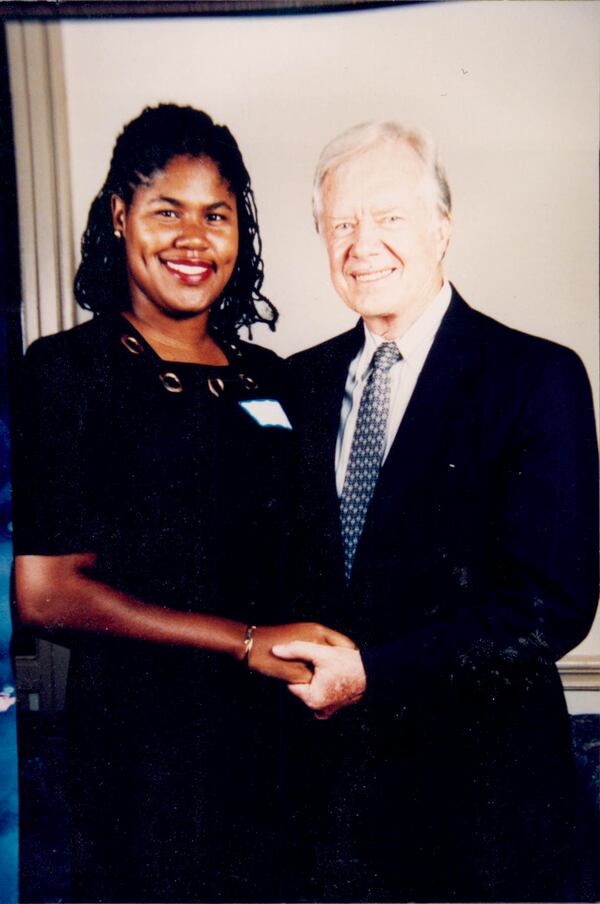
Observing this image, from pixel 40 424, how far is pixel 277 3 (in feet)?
2.75

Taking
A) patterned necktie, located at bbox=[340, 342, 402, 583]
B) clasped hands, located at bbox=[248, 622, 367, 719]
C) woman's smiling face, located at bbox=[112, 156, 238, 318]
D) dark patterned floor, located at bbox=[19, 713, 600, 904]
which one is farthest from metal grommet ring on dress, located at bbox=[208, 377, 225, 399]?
dark patterned floor, located at bbox=[19, 713, 600, 904]

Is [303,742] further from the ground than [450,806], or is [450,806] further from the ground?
[303,742]

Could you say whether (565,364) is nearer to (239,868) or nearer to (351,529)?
(351,529)

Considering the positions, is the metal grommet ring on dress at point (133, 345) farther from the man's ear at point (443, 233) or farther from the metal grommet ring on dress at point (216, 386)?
the man's ear at point (443, 233)

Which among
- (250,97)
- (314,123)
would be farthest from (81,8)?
(314,123)

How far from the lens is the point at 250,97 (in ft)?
4.25

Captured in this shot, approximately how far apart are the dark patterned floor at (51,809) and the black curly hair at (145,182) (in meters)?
0.77

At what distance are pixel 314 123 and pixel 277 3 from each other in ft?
0.72

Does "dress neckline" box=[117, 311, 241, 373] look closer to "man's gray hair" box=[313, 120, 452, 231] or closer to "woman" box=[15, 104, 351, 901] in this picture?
"woman" box=[15, 104, 351, 901]

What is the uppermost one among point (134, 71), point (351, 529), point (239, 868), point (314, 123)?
point (134, 71)

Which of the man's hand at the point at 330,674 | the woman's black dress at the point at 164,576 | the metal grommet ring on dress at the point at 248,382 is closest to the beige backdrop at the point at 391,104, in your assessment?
the metal grommet ring on dress at the point at 248,382

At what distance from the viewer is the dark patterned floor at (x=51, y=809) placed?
1.33 metres

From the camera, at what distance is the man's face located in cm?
126

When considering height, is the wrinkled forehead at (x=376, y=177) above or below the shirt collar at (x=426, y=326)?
above
